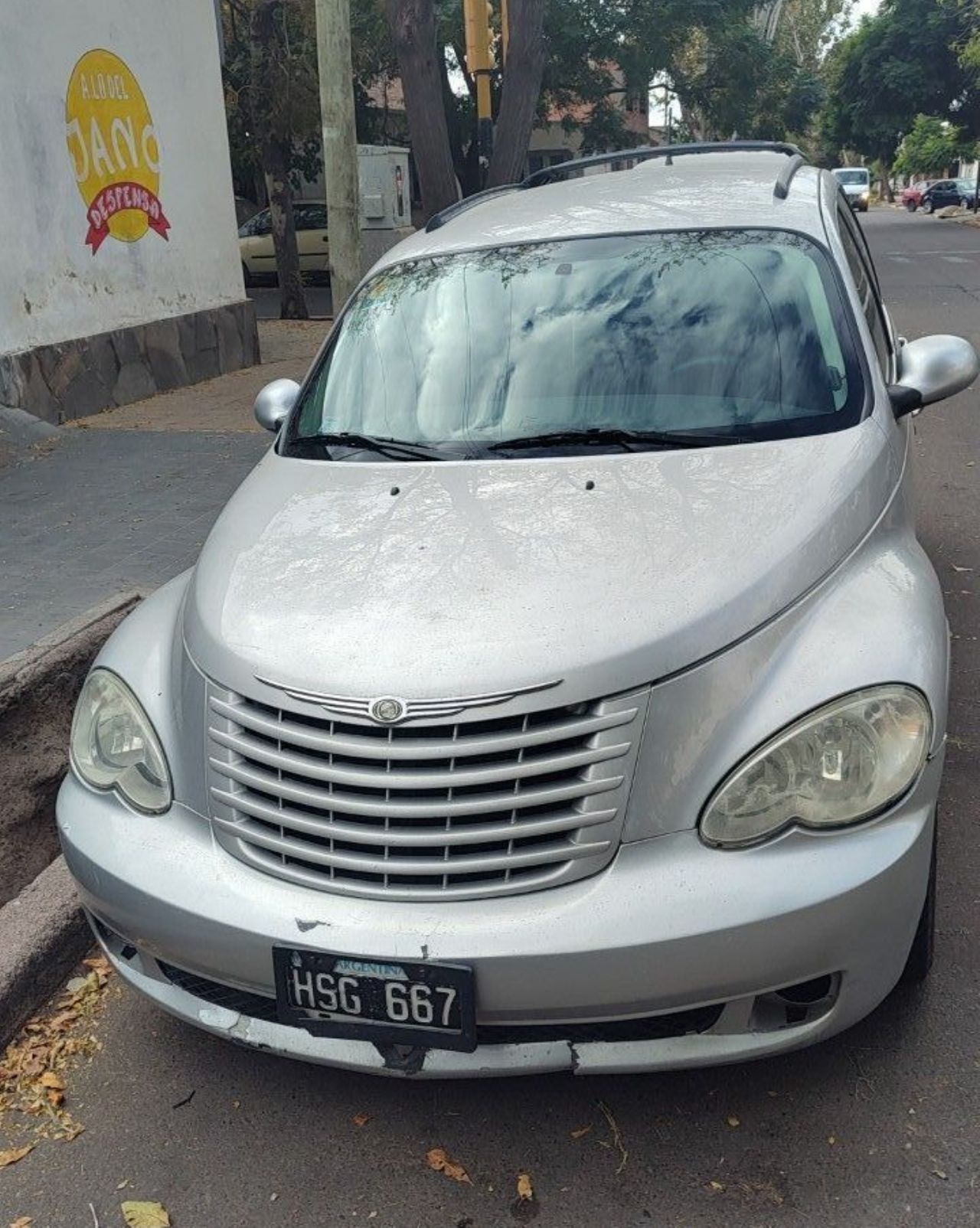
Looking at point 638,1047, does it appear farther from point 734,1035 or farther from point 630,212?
point 630,212

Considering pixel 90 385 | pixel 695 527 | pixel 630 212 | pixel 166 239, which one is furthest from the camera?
pixel 166 239

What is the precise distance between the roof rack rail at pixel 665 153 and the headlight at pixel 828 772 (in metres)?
3.23

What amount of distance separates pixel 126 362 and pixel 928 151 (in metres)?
70.1

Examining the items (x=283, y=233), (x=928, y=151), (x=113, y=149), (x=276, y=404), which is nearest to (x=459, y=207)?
(x=276, y=404)

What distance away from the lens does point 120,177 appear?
32.8ft

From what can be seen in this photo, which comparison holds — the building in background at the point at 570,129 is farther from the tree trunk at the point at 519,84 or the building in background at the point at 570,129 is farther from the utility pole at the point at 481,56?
the utility pole at the point at 481,56

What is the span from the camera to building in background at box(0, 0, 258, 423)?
8712 mm

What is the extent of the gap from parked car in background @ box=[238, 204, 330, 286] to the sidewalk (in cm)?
1008

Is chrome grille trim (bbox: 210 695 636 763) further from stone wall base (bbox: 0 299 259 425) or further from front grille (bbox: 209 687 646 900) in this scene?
stone wall base (bbox: 0 299 259 425)

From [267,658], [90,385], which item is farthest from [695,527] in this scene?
[90,385]

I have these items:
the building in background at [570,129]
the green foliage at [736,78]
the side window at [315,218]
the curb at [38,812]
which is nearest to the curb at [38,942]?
the curb at [38,812]

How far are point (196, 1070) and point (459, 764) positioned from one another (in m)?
1.15

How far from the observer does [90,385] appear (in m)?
9.65

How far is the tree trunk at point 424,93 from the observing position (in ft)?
35.9
